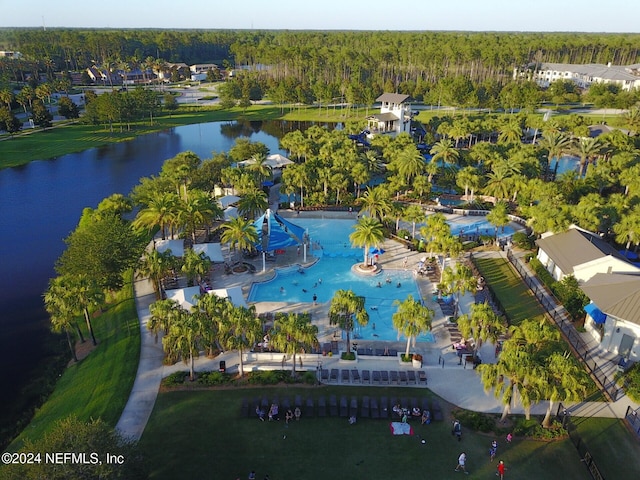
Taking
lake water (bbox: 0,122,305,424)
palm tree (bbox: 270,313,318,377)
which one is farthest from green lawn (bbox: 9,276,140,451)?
palm tree (bbox: 270,313,318,377)

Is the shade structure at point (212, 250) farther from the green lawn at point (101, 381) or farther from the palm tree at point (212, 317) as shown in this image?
the palm tree at point (212, 317)

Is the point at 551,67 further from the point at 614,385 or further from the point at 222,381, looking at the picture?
the point at 222,381

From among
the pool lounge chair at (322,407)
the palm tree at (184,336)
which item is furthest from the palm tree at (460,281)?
the palm tree at (184,336)

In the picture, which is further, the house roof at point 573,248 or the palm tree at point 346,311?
the house roof at point 573,248

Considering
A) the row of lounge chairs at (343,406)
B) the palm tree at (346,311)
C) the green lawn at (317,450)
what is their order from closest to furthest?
the green lawn at (317,450)
the row of lounge chairs at (343,406)
the palm tree at (346,311)

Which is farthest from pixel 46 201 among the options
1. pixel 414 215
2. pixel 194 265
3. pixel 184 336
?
pixel 414 215

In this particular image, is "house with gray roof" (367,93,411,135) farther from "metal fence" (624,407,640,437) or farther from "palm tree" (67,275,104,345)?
"metal fence" (624,407,640,437)

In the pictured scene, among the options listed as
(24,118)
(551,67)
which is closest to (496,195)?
(24,118)
